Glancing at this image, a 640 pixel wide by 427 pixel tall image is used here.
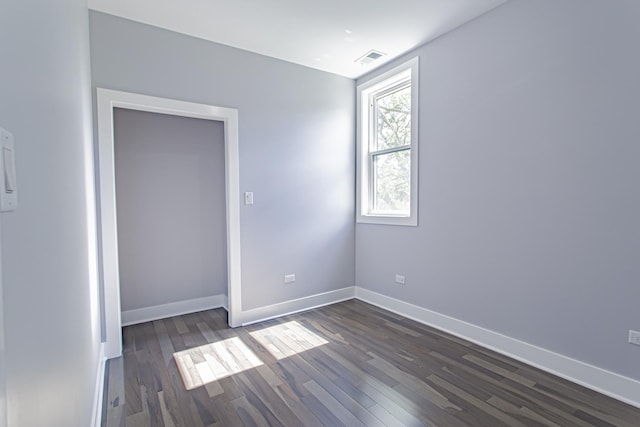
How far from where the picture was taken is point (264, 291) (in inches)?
133

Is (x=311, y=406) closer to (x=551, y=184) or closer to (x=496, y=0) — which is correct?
(x=551, y=184)

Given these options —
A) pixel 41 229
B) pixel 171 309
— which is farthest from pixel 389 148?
pixel 41 229

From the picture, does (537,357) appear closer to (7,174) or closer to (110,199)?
(7,174)

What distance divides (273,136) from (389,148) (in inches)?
53.2

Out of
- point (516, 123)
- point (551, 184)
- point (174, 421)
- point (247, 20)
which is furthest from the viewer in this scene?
point (247, 20)

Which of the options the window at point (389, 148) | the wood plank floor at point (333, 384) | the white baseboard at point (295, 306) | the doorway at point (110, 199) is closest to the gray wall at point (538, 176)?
the window at point (389, 148)

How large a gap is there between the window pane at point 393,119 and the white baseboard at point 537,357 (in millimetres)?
1835

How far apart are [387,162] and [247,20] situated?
205 centimetres

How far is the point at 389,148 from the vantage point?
3645 mm

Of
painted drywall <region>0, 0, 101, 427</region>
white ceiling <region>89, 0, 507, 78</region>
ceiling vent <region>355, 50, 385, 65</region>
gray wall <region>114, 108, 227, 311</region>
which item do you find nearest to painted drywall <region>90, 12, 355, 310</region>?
white ceiling <region>89, 0, 507, 78</region>

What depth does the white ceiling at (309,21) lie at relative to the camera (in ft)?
8.12

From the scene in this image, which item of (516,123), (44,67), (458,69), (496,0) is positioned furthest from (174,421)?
(496,0)

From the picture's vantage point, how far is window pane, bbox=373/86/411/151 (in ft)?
11.3

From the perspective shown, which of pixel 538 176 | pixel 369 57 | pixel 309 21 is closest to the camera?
pixel 538 176
